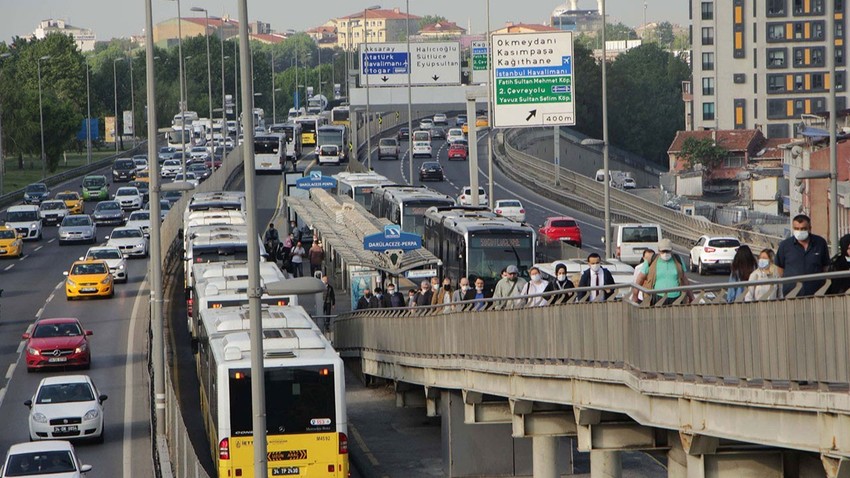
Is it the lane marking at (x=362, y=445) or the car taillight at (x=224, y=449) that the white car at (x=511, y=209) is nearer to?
the lane marking at (x=362, y=445)

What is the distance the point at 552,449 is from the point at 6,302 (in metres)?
29.8

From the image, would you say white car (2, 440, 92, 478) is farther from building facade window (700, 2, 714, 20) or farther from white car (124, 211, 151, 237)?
building facade window (700, 2, 714, 20)

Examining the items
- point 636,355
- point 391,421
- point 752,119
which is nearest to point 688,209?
point 752,119

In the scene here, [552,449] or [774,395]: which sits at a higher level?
[774,395]

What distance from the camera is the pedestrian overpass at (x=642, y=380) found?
45.8 ft

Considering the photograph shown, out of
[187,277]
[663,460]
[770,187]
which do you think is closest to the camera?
[663,460]

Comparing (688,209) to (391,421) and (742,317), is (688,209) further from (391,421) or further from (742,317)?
(742,317)

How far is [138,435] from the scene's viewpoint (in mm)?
30984

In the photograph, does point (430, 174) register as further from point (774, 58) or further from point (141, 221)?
point (774, 58)

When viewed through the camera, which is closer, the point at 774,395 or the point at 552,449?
the point at 774,395

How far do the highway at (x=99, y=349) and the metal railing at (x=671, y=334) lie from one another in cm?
641

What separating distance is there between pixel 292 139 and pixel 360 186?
39.3m

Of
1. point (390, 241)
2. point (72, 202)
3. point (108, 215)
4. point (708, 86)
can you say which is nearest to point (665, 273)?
point (390, 241)

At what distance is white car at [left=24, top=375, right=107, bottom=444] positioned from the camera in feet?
97.5
